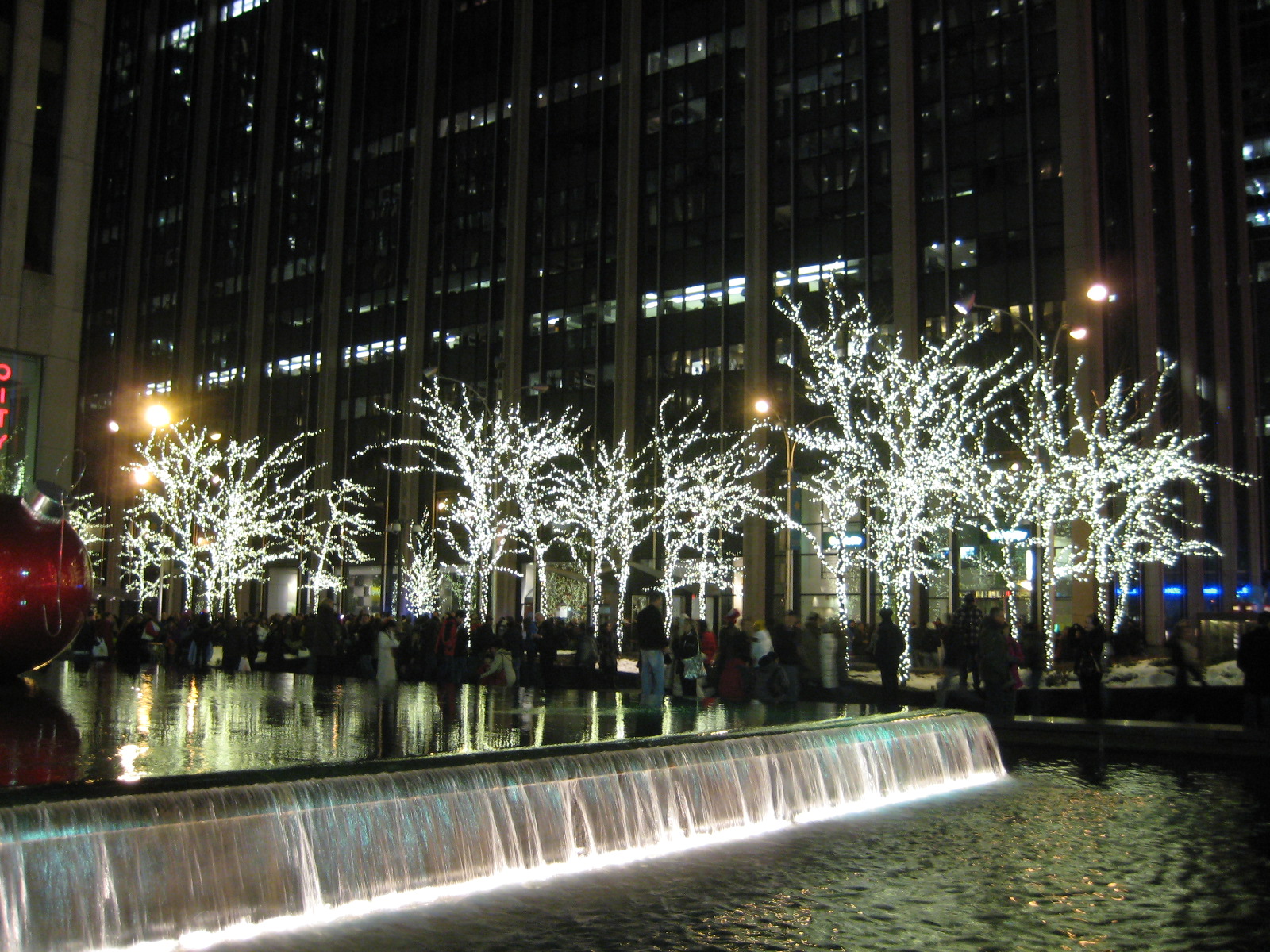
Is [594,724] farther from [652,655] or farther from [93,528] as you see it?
[93,528]

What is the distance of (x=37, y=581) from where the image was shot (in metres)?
15.6

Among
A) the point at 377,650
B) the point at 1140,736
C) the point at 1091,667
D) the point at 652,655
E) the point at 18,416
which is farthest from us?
the point at 377,650

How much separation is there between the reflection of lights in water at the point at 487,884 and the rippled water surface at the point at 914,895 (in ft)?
0.60

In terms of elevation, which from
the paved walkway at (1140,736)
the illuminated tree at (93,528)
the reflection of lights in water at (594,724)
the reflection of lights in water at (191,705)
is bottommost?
the paved walkway at (1140,736)

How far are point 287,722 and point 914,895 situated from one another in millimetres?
8066

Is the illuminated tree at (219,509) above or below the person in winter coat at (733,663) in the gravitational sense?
above

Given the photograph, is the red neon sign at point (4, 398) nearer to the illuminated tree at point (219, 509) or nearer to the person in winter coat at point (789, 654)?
the person in winter coat at point (789, 654)

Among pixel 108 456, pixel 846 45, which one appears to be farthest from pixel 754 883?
pixel 108 456

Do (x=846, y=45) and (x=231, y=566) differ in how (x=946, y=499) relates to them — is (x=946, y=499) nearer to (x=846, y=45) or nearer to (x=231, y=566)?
(x=846, y=45)

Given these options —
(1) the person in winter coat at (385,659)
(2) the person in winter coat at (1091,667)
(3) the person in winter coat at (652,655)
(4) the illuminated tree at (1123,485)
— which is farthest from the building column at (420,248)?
(2) the person in winter coat at (1091,667)

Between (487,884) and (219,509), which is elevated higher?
(219,509)

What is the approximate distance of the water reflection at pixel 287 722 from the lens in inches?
395

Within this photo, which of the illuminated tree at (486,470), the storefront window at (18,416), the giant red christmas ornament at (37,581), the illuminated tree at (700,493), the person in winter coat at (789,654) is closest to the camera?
the giant red christmas ornament at (37,581)

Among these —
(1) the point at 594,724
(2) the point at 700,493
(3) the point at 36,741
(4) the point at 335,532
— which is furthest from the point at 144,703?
(4) the point at 335,532
